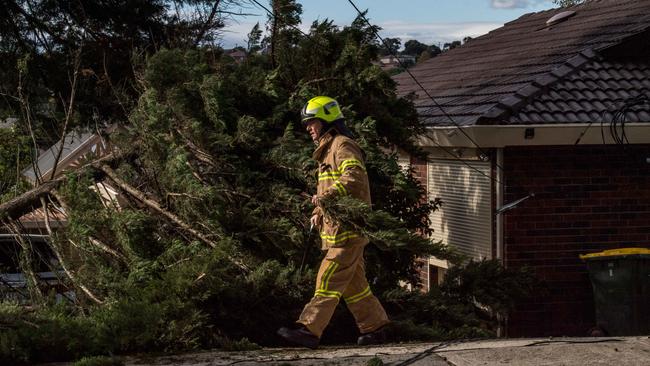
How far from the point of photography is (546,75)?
36.6ft

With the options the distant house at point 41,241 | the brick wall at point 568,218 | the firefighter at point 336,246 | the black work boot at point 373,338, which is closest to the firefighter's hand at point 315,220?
the firefighter at point 336,246

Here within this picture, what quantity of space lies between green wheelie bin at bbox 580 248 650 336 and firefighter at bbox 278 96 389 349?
13.0 ft

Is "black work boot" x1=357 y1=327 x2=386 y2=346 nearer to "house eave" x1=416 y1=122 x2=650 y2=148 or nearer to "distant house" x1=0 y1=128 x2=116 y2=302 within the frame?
"distant house" x1=0 y1=128 x2=116 y2=302

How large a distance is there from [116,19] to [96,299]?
16.9 ft

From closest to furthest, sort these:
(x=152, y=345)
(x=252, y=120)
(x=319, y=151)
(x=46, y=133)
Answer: (x=152, y=345) < (x=319, y=151) < (x=252, y=120) < (x=46, y=133)

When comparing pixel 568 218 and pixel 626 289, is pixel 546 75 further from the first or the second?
pixel 626 289

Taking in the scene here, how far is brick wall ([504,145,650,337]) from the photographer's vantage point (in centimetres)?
1055

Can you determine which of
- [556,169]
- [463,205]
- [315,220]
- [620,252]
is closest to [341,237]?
[315,220]

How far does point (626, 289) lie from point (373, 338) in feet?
13.6

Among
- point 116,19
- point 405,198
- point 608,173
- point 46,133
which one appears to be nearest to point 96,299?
point 405,198

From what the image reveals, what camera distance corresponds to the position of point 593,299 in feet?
34.4

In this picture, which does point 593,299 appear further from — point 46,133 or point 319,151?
point 46,133

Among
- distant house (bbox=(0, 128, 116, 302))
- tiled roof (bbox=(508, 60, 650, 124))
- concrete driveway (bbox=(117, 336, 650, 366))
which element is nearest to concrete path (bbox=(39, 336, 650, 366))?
concrete driveway (bbox=(117, 336, 650, 366))

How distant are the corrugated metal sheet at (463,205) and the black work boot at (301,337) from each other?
14.7 ft
